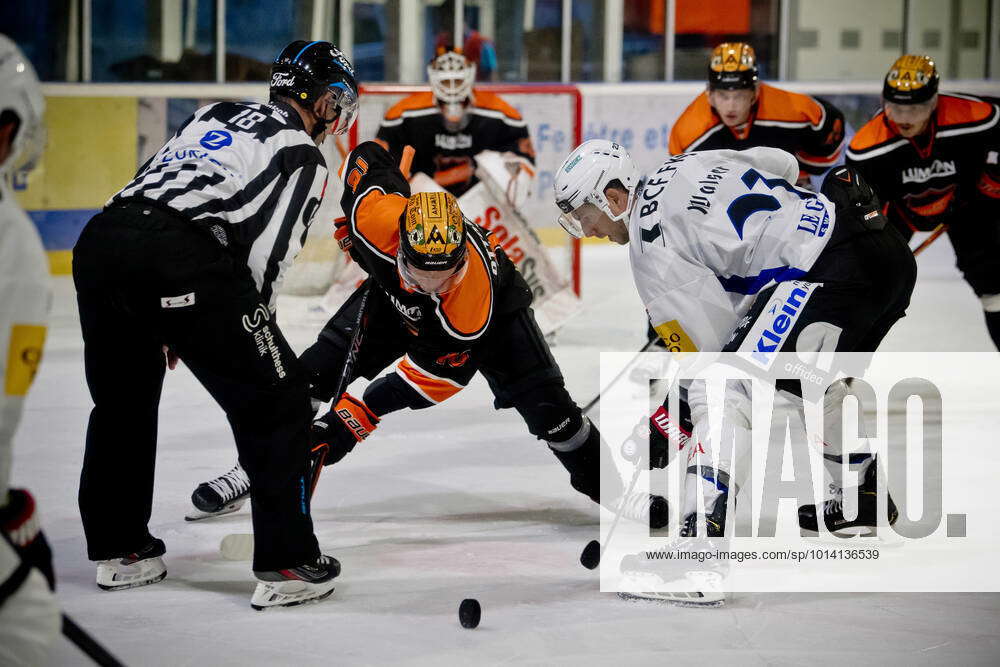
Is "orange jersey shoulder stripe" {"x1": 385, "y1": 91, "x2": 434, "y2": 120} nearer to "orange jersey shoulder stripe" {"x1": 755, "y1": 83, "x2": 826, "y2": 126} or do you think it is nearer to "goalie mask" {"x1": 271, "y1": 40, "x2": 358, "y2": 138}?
"orange jersey shoulder stripe" {"x1": 755, "y1": 83, "x2": 826, "y2": 126}

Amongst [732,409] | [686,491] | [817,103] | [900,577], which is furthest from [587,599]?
[817,103]

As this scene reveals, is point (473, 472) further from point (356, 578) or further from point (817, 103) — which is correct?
point (817, 103)

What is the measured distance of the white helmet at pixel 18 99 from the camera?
1533mm

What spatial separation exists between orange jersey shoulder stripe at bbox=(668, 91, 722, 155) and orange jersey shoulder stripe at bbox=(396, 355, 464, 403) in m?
1.93

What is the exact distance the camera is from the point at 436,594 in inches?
101

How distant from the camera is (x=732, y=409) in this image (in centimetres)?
259

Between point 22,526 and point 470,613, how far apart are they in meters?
1.01

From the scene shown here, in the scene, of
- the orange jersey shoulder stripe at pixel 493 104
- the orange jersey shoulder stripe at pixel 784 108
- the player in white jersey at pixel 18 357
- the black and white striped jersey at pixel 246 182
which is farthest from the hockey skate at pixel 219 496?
the orange jersey shoulder stripe at pixel 493 104

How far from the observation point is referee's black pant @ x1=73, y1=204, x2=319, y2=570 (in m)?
2.30

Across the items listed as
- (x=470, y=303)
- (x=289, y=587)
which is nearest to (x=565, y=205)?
(x=470, y=303)

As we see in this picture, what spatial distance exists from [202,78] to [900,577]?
7.32m

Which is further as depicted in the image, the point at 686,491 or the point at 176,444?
the point at 176,444

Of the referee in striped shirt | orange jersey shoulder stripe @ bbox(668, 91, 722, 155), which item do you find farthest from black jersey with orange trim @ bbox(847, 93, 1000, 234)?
the referee in striped shirt

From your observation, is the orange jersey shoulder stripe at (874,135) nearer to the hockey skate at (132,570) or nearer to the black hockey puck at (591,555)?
the black hockey puck at (591,555)
